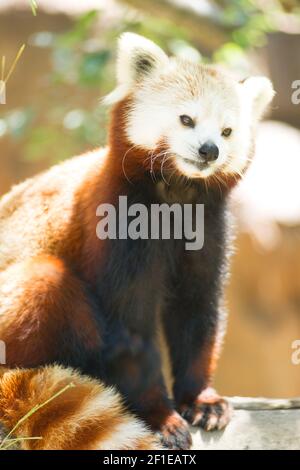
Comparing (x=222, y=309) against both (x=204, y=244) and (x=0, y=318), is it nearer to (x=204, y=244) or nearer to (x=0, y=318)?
(x=204, y=244)

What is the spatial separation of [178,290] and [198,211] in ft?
1.75

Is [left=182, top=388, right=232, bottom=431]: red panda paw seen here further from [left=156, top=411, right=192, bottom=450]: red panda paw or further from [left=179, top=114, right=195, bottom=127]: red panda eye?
[left=179, top=114, right=195, bottom=127]: red panda eye

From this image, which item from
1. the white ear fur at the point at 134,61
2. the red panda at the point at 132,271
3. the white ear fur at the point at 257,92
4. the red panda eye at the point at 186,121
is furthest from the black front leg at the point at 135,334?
the white ear fur at the point at 257,92

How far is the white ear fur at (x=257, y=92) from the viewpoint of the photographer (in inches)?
195

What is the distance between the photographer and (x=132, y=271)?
4.38 metres

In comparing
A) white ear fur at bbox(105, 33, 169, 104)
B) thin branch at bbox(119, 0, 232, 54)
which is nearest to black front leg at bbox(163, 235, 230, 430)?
white ear fur at bbox(105, 33, 169, 104)

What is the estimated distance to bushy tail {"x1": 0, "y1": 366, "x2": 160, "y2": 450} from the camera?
3.78 metres

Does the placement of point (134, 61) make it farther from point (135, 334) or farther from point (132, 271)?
point (135, 334)

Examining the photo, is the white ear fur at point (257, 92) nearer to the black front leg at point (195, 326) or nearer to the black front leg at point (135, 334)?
the black front leg at point (195, 326)

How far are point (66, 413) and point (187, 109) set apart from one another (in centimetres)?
189

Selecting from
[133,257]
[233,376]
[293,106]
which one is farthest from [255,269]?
[133,257]

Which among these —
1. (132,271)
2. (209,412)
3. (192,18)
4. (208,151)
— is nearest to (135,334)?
(132,271)

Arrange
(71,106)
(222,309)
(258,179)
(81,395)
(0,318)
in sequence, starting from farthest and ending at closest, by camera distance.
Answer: (258,179)
(71,106)
(222,309)
(0,318)
(81,395)

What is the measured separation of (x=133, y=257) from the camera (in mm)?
4398
